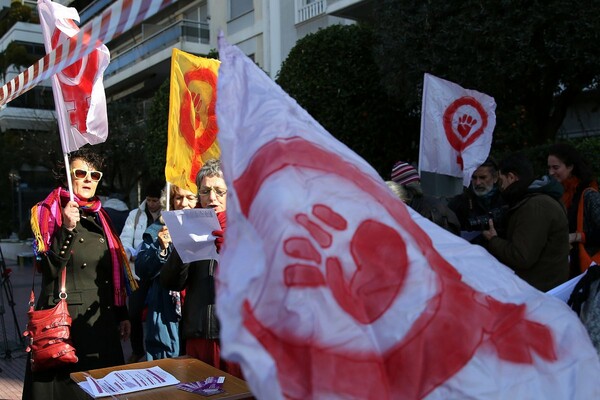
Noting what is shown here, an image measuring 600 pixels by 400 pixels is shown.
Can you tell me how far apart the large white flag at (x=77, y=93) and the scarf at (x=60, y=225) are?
305 millimetres

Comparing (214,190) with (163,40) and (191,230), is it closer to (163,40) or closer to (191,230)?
(191,230)

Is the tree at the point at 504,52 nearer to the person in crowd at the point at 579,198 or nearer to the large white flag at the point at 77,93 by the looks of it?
the person in crowd at the point at 579,198

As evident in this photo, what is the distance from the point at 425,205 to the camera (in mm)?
4309

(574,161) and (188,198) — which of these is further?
(574,161)

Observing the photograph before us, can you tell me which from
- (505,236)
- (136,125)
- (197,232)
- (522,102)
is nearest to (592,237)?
(505,236)

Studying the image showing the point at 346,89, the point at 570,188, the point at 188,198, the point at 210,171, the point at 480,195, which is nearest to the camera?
the point at 210,171

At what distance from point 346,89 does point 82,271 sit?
9.28 m

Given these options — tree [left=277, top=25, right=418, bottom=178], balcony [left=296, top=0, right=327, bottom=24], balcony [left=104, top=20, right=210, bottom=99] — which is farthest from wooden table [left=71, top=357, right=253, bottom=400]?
balcony [left=104, top=20, right=210, bottom=99]

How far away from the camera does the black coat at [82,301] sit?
3.35 meters

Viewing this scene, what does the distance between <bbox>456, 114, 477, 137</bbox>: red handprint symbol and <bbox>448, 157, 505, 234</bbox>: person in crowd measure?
532 mm

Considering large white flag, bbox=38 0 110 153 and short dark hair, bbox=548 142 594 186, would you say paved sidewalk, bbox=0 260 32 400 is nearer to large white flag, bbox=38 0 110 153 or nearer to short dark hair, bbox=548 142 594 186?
large white flag, bbox=38 0 110 153

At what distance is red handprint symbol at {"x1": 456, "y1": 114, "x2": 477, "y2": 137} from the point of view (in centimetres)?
555

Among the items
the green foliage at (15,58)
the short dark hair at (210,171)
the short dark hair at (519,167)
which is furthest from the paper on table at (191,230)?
the green foliage at (15,58)

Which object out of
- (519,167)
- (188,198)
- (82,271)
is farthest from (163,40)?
(519,167)
